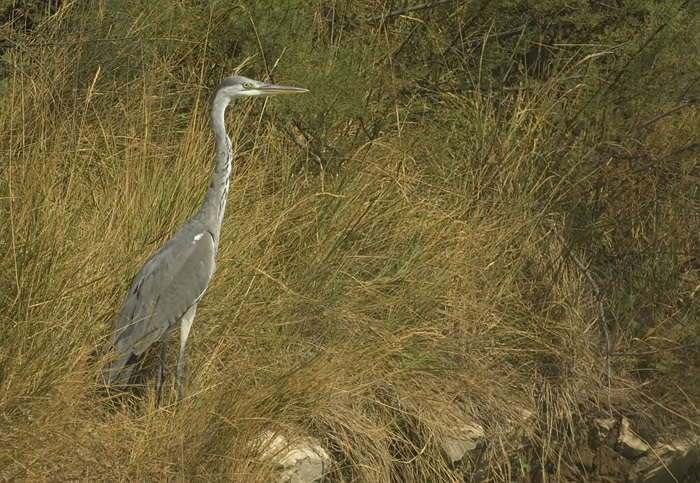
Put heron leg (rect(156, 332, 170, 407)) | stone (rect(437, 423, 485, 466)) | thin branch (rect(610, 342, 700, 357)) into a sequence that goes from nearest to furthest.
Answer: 1. heron leg (rect(156, 332, 170, 407))
2. stone (rect(437, 423, 485, 466))
3. thin branch (rect(610, 342, 700, 357))

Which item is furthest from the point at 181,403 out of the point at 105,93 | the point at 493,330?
the point at 105,93

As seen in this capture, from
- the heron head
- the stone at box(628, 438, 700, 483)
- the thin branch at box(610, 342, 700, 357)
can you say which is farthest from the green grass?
the heron head

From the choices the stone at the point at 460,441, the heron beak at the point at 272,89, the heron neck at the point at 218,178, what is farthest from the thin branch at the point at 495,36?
the stone at the point at 460,441

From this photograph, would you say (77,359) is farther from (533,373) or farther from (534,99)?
(534,99)

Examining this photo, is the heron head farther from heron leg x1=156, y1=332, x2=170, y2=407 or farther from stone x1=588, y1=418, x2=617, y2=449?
stone x1=588, y1=418, x2=617, y2=449

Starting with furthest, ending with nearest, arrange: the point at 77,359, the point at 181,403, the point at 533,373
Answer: the point at 533,373 → the point at 181,403 → the point at 77,359

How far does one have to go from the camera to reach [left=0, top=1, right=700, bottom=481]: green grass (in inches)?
153

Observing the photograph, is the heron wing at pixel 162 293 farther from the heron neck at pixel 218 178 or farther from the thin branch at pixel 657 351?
the thin branch at pixel 657 351

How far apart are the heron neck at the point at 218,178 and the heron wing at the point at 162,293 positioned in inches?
2.8

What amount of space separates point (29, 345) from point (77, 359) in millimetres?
201

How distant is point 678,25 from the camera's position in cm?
575

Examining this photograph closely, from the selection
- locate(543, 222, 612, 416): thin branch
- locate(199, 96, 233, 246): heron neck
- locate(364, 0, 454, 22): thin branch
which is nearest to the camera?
locate(199, 96, 233, 246): heron neck

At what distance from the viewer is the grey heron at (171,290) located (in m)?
3.99

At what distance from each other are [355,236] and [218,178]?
2.81 feet
